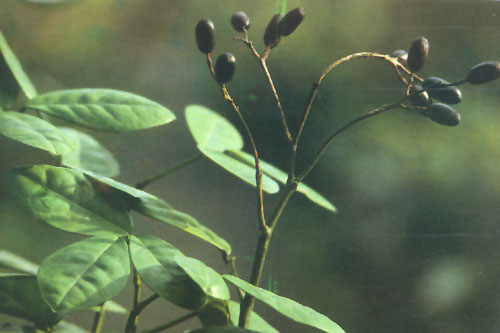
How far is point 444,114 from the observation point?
0.58 meters

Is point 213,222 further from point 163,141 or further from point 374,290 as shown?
point 374,290

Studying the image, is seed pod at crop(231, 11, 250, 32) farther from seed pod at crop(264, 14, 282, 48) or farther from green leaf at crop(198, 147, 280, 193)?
green leaf at crop(198, 147, 280, 193)

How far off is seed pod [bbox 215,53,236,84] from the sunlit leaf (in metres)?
0.21

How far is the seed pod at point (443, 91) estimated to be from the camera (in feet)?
1.91

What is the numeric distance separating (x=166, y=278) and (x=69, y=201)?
0.55 ft

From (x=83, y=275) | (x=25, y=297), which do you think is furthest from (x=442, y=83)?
(x=25, y=297)

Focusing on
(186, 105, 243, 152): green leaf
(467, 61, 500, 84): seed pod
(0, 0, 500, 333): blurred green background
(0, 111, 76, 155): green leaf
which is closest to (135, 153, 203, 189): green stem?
(186, 105, 243, 152): green leaf

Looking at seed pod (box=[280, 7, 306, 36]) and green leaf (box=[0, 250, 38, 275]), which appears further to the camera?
green leaf (box=[0, 250, 38, 275])

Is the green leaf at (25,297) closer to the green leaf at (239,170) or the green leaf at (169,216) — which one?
the green leaf at (169,216)

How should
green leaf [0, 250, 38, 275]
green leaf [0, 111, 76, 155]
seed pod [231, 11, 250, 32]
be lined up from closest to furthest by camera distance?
green leaf [0, 111, 76, 155], seed pod [231, 11, 250, 32], green leaf [0, 250, 38, 275]

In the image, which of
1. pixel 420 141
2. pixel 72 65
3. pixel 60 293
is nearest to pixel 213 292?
pixel 60 293

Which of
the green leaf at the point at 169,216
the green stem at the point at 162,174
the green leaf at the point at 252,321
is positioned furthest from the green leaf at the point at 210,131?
the green leaf at the point at 252,321

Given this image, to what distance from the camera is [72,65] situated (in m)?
1.07

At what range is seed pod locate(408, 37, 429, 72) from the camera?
57 cm
